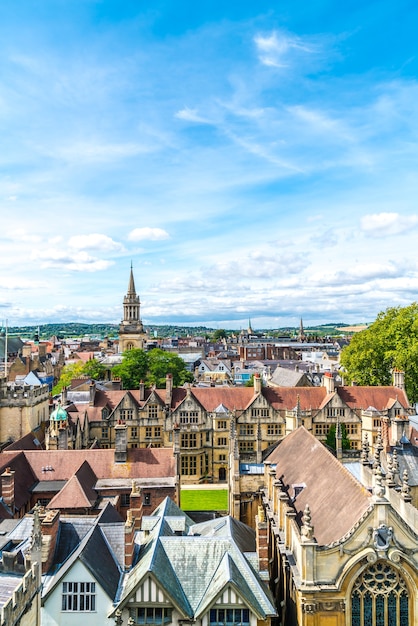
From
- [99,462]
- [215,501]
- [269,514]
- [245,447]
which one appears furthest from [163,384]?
[269,514]

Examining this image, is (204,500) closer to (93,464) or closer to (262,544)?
(93,464)

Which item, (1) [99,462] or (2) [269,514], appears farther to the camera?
(1) [99,462]

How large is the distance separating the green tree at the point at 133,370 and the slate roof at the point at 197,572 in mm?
63595

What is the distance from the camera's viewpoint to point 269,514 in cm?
3269

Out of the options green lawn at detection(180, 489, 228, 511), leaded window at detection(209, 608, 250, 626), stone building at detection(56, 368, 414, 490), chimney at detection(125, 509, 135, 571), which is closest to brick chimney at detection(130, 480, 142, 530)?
chimney at detection(125, 509, 135, 571)

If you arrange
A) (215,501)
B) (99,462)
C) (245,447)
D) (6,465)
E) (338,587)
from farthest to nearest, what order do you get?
(245,447) → (215,501) → (99,462) → (6,465) → (338,587)

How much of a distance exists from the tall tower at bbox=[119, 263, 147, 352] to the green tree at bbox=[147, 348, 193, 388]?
40.7 m

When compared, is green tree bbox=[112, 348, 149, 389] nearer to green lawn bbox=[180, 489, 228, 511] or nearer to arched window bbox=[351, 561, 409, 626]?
green lawn bbox=[180, 489, 228, 511]

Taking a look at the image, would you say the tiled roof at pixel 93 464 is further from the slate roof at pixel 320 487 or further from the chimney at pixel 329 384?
the chimney at pixel 329 384

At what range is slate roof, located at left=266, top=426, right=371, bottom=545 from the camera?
2331 cm

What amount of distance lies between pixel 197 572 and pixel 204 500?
93.2 ft

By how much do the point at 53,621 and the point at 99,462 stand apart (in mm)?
18937

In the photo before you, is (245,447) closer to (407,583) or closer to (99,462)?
(99,462)

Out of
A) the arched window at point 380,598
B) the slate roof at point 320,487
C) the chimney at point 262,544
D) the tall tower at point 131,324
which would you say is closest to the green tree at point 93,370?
the tall tower at point 131,324
